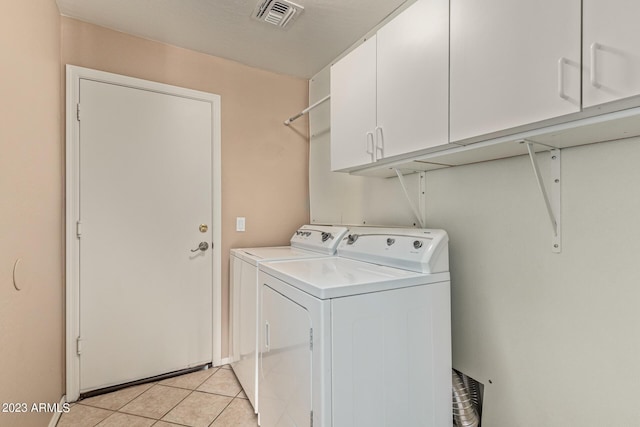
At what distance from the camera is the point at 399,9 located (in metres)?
1.91

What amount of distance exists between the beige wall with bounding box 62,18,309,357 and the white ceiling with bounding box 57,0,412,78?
12cm

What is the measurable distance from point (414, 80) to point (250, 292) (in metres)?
1.47

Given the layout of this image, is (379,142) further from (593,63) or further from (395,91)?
(593,63)

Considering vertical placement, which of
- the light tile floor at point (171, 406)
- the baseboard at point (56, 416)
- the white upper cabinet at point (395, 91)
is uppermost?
the white upper cabinet at point (395, 91)

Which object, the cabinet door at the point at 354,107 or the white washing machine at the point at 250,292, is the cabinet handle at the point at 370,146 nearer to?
the cabinet door at the point at 354,107

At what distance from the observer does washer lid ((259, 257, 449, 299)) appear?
1126 mm

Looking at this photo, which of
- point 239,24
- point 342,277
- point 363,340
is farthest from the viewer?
point 239,24

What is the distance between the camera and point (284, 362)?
1.35 metres

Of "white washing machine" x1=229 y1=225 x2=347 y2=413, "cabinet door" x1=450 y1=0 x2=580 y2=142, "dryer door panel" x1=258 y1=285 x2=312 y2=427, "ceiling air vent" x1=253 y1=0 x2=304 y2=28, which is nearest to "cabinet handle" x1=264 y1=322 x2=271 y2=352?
"dryer door panel" x1=258 y1=285 x2=312 y2=427

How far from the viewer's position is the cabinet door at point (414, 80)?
1.24 meters

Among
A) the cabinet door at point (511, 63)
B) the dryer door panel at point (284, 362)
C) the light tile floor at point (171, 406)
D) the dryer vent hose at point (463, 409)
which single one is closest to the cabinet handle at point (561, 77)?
the cabinet door at point (511, 63)

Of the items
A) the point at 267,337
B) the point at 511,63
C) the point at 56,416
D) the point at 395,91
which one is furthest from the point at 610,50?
the point at 56,416

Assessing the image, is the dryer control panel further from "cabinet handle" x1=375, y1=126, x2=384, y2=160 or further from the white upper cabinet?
"cabinet handle" x1=375, y1=126, x2=384, y2=160

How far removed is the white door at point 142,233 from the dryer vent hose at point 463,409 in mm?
1834
